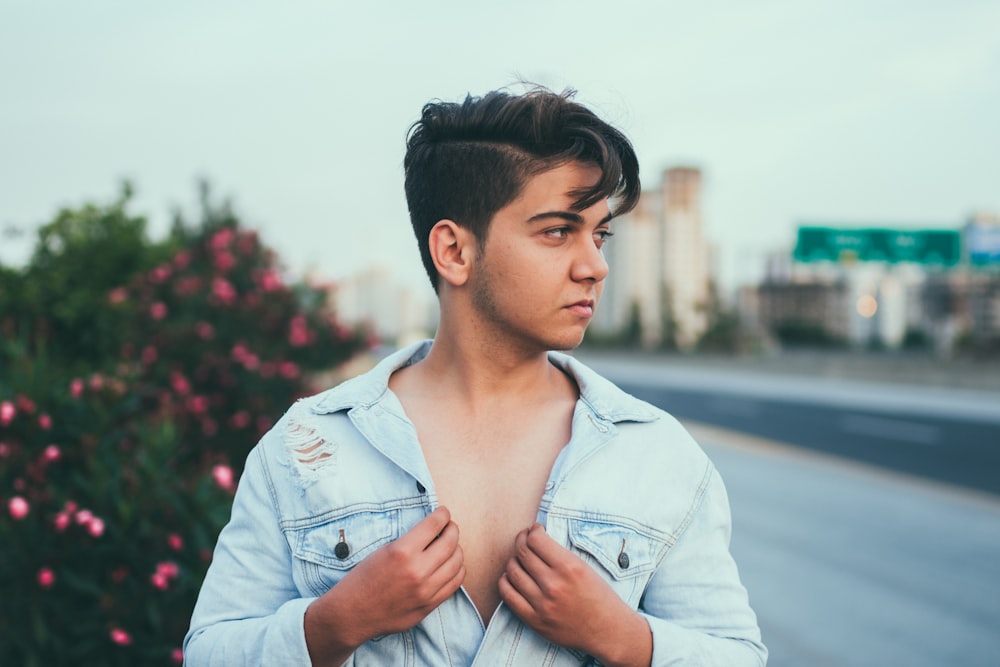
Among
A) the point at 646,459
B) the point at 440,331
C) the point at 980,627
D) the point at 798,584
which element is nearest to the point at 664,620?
the point at 646,459

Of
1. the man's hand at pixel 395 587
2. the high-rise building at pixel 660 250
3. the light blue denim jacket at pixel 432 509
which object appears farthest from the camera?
the high-rise building at pixel 660 250

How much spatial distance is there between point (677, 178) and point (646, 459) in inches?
6139

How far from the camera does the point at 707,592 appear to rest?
1640mm

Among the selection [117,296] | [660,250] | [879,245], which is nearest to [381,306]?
[879,245]

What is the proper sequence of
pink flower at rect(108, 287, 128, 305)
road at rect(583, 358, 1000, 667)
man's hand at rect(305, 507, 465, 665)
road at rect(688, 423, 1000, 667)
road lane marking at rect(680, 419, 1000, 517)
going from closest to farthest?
man's hand at rect(305, 507, 465, 665) < road at rect(688, 423, 1000, 667) < road at rect(583, 358, 1000, 667) < pink flower at rect(108, 287, 128, 305) < road lane marking at rect(680, 419, 1000, 517)

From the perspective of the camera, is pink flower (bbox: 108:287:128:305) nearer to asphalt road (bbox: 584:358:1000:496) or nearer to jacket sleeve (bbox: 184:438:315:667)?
jacket sleeve (bbox: 184:438:315:667)

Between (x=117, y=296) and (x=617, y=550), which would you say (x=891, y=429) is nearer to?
(x=117, y=296)

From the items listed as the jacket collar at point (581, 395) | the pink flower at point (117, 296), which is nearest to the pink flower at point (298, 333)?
the pink flower at point (117, 296)

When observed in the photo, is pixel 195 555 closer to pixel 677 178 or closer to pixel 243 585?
pixel 243 585

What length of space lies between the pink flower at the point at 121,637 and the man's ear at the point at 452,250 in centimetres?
184

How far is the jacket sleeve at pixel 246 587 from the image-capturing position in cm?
161

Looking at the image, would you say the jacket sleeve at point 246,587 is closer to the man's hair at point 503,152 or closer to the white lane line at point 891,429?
the man's hair at point 503,152

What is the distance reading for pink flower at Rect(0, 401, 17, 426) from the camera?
3.46 m

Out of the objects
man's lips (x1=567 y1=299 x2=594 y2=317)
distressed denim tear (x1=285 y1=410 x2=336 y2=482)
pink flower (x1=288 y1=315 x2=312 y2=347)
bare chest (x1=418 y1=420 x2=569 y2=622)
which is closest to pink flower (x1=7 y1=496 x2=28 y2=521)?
distressed denim tear (x1=285 y1=410 x2=336 y2=482)
